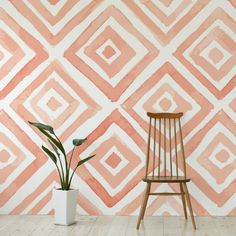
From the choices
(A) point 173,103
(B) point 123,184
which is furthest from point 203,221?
(A) point 173,103

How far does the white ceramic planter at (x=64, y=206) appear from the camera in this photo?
395cm

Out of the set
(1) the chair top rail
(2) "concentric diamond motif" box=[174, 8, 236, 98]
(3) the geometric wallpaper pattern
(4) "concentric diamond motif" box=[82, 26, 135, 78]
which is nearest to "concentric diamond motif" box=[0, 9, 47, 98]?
(3) the geometric wallpaper pattern

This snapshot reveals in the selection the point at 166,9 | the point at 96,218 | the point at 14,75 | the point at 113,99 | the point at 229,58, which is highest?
the point at 14,75

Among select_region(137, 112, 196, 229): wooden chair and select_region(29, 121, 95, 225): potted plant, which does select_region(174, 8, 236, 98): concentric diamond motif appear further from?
select_region(29, 121, 95, 225): potted plant

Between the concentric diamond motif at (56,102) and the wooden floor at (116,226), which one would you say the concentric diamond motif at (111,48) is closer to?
the concentric diamond motif at (56,102)

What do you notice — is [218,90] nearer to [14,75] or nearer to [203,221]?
[203,221]

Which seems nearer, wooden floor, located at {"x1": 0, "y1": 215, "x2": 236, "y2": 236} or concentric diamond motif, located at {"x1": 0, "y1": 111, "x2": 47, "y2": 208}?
wooden floor, located at {"x1": 0, "y1": 215, "x2": 236, "y2": 236}

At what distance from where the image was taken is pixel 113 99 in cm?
439

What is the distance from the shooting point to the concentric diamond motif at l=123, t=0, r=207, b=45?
4.35 m

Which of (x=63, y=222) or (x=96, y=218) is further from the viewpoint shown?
(x=96, y=218)

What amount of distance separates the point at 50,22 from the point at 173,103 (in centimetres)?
133

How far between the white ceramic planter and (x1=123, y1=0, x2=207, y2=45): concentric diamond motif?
159cm

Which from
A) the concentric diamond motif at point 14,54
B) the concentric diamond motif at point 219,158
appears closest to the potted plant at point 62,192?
the concentric diamond motif at point 14,54

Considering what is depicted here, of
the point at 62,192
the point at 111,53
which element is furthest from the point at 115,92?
the point at 62,192
